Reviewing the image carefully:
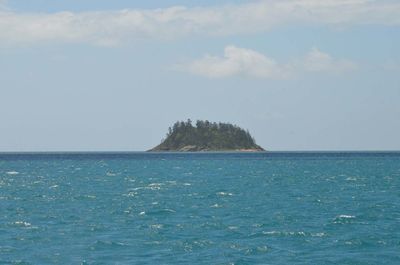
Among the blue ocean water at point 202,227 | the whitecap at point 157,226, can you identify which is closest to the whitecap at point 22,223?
the blue ocean water at point 202,227

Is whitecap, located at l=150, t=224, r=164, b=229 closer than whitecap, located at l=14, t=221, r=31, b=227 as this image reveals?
Yes

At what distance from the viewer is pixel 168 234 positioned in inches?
1690

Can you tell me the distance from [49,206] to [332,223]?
23478mm

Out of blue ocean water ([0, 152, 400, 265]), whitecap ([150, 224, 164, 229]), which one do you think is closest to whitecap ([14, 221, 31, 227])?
blue ocean water ([0, 152, 400, 265])

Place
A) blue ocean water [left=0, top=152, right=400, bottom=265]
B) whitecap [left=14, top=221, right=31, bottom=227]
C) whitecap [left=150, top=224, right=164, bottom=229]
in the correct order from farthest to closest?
whitecap [left=14, top=221, right=31, bottom=227]
whitecap [left=150, top=224, right=164, bottom=229]
blue ocean water [left=0, top=152, right=400, bottom=265]

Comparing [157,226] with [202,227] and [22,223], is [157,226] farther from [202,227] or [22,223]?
[22,223]

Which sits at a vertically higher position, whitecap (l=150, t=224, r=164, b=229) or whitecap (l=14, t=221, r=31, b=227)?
whitecap (l=150, t=224, r=164, b=229)

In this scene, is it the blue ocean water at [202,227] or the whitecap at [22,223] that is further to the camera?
the whitecap at [22,223]

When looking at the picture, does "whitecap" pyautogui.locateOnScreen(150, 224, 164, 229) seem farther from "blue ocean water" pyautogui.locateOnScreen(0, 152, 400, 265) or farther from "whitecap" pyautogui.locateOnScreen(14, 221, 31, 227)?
"whitecap" pyautogui.locateOnScreen(14, 221, 31, 227)

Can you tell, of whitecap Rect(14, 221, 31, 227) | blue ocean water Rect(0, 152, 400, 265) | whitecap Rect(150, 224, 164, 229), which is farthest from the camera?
whitecap Rect(14, 221, 31, 227)

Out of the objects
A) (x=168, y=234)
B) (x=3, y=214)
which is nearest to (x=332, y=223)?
(x=168, y=234)

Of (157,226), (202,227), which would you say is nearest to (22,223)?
(157,226)

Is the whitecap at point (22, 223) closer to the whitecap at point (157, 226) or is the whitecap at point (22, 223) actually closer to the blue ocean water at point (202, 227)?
the blue ocean water at point (202, 227)

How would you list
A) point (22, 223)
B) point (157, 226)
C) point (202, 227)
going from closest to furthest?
point (202, 227), point (157, 226), point (22, 223)
